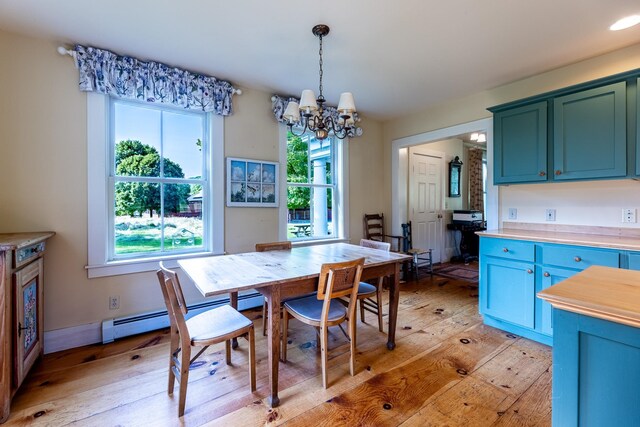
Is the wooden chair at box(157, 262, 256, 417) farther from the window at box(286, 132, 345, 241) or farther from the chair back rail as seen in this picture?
the window at box(286, 132, 345, 241)

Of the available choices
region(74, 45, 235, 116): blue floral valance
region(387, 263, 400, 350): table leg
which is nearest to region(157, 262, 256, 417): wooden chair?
region(387, 263, 400, 350): table leg

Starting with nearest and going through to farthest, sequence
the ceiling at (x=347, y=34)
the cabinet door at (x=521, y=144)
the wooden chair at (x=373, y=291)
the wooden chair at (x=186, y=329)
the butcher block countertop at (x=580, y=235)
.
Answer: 1. the wooden chair at (x=186, y=329)
2. the ceiling at (x=347, y=34)
3. the butcher block countertop at (x=580, y=235)
4. the wooden chair at (x=373, y=291)
5. the cabinet door at (x=521, y=144)

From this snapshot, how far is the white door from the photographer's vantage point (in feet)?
16.0

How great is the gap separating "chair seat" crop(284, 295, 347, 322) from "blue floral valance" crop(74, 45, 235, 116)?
210 cm

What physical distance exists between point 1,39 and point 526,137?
173 inches

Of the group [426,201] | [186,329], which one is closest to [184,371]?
[186,329]

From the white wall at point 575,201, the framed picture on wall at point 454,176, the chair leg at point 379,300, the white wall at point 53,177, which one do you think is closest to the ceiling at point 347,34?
the white wall at point 53,177

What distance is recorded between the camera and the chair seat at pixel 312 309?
74.4 inches

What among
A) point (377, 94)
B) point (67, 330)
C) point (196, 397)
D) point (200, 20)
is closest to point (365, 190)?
point (377, 94)

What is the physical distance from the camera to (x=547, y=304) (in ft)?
7.52

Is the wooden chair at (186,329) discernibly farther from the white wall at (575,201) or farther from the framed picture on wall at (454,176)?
the framed picture on wall at (454,176)

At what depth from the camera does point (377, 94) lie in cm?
343

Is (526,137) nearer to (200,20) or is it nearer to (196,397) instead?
(200,20)

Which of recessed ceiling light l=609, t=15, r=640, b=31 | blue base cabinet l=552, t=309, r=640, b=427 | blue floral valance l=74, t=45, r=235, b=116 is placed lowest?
blue base cabinet l=552, t=309, r=640, b=427
